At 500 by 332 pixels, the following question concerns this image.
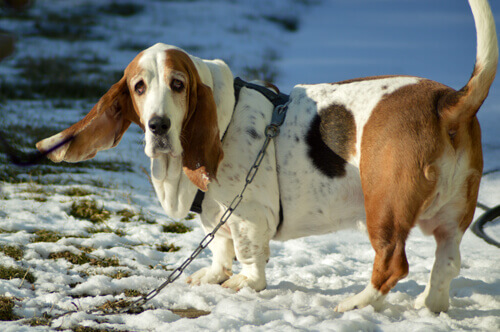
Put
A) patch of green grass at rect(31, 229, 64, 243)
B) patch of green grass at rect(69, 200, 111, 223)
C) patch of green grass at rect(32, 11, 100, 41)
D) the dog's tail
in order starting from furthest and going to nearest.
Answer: patch of green grass at rect(32, 11, 100, 41)
patch of green grass at rect(69, 200, 111, 223)
patch of green grass at rect(31, 229, 64, 243)
the dog's tail

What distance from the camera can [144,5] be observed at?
61.5 feet

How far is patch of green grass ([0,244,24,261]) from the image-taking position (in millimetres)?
3535

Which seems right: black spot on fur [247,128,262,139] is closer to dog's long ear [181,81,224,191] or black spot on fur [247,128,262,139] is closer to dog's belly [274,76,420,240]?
dog's belly [274,76,420,240]

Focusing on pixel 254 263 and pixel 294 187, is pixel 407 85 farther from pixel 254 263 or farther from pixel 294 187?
pixel 254 263

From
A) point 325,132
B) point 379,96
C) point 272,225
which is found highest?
point 379,96

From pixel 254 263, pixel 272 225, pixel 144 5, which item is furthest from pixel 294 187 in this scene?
pixel 144 5

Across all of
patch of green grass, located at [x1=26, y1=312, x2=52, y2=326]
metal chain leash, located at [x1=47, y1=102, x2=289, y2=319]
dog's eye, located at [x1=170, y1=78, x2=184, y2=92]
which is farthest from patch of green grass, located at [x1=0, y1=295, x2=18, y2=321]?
dog's eye, located at [x1=170, y1=78, x2=184, y2=92]

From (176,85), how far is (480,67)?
5.17ft

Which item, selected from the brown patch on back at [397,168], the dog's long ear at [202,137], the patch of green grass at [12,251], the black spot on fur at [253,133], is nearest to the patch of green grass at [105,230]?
the patch of green grass at [12,251]

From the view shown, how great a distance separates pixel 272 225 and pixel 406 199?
93 centimetres

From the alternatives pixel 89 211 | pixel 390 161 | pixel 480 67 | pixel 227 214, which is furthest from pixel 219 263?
pixel 480 67

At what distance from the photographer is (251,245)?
319 cm

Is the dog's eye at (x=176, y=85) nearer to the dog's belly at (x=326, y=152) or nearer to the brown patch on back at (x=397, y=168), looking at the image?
the dog's belly at (x=326, y=152)

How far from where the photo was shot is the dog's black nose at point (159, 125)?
103 inches
